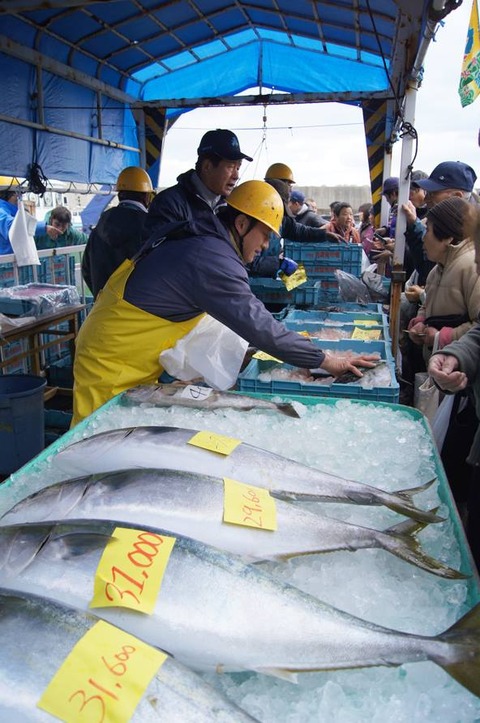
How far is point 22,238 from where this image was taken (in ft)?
19.7

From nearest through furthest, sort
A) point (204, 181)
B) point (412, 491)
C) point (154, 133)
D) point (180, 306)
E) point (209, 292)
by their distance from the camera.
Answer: point (412, 491)
point (209, 292)
point (180, 306)
point (204, 181)
point (154, 133)

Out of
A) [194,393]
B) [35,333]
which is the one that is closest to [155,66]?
[35,333]

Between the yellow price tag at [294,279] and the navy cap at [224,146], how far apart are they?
1.56 m

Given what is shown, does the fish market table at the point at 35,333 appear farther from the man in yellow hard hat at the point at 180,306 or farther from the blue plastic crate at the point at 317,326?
the blue plastic crate at the point at 317,326

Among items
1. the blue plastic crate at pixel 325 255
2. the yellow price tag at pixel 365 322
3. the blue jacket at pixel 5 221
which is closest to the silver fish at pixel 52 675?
the yellow price tag at pixel 365 322

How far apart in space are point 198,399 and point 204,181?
195 centimetres

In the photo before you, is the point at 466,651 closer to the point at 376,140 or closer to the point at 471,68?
the point at 471,68

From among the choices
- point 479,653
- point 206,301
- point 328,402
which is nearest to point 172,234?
point 206,301

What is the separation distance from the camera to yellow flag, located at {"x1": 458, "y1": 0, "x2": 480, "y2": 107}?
3660 mm

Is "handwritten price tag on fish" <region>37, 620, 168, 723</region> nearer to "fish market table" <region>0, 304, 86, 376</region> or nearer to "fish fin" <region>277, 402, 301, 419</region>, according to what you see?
"fish fin" <region>277, 402, 301, 419</region>

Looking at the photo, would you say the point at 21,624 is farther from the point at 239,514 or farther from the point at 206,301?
the point at 206,301

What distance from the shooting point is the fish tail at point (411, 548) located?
4.24ft

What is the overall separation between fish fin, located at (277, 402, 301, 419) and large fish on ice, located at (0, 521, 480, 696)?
109 cm

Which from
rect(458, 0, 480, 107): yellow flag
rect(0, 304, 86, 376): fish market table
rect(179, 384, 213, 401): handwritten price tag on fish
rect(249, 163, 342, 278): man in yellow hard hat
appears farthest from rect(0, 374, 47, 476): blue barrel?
rect(458, 0, 480, 107): yellow flag
